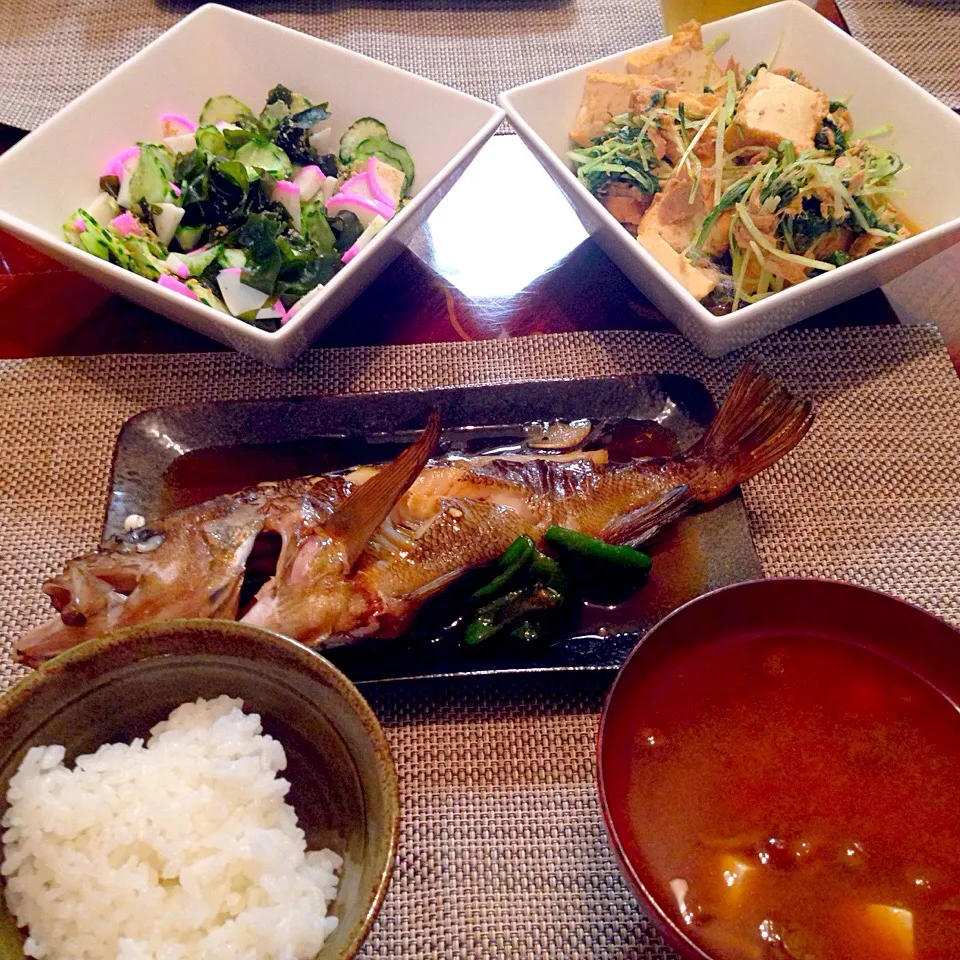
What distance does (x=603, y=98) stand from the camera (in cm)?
210

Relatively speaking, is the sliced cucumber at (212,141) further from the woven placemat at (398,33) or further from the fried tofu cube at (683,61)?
the fried tofu cube at (683,61)

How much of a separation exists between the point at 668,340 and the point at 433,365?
1.91 ft

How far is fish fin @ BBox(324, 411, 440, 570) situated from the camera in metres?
1.48

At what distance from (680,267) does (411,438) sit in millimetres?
741

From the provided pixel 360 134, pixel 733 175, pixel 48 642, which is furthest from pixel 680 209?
pixel 48 642

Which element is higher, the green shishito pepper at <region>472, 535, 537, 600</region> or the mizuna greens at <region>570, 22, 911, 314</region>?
the mizuna greens at <region>570, 22, 911, 314</region>

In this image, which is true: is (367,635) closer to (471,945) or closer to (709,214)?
(471,945)

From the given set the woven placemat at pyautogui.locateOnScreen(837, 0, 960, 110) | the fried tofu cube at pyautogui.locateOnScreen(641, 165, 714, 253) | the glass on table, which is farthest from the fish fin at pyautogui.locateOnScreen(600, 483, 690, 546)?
the woven placemat at pyautogui.locateOnScreen(837, 0, 960, 110)

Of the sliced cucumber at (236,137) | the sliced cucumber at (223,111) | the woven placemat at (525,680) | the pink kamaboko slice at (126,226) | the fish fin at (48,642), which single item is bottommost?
the woven placemat at (525,680)

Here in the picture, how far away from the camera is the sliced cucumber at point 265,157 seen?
78.2 inches

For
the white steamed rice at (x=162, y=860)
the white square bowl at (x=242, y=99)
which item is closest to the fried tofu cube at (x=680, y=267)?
the white square bowl at (x=242, y=99)

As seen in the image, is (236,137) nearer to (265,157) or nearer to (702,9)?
(265,157)

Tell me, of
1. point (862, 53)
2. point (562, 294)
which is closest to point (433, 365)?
point (562, 294)

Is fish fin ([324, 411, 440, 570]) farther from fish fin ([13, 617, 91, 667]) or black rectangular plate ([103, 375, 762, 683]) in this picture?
fish fin ([13, 617, 91, 667])
